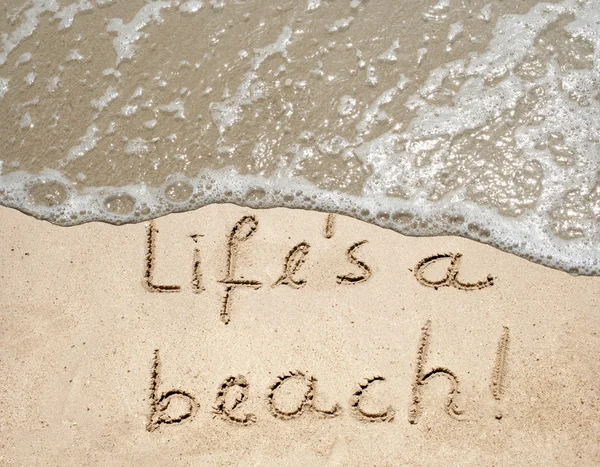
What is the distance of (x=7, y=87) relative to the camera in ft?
8.97

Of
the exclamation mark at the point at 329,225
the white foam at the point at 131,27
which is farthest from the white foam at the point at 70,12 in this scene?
the exclamation mark at the point at 329,225

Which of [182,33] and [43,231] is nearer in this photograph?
[43,231]

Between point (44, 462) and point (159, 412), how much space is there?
409 millimetres

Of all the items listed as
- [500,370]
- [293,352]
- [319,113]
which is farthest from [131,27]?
[500,370]

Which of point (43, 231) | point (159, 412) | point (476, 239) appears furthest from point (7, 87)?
point (476, 239)

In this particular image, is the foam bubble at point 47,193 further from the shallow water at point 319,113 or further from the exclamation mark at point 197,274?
the exclamation mark at point 197,274

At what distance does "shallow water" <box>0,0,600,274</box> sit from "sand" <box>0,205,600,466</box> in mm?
159

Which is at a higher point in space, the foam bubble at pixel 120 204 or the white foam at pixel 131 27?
the white foam at pixel 131 27

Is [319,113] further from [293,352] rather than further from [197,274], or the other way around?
[293,352]

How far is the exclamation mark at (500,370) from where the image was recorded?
2.24 m

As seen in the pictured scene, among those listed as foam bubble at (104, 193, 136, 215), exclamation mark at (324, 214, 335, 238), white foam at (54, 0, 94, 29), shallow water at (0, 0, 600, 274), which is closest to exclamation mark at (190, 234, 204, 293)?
shallow water at (0, 0, 600, 274)

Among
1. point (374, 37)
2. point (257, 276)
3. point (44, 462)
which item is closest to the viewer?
point (44, 462)

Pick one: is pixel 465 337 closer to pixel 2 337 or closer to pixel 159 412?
pixel 159 412

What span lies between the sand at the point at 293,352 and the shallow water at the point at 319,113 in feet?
0.52
